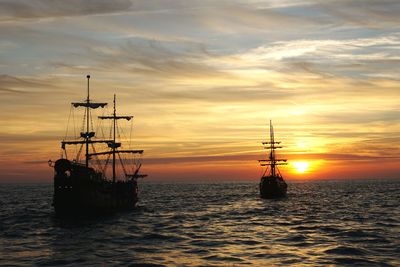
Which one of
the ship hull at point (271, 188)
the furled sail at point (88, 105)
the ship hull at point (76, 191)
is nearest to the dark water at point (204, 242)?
the ship hull at point (76, 191)

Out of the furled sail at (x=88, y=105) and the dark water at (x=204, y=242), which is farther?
the furled sail at (x=88, y=105)

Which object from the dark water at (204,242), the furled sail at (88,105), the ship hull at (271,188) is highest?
the furled sail at (88,105)

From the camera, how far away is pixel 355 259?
1222 inches

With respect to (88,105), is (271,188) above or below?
below

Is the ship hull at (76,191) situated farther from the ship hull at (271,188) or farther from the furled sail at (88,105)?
the ship hull at (271,188)

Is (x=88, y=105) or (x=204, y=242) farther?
(x=88, y=105)

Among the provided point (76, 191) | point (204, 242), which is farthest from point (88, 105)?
point (204, 242)

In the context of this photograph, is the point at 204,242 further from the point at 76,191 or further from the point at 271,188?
the point at 271,188

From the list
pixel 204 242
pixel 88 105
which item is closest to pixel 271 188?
pixel 88 105

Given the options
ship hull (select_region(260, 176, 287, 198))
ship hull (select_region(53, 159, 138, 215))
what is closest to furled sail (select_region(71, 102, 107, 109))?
ship hull (select_region(53, 159, 138, 215))

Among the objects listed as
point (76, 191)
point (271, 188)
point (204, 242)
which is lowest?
point (204, 242)

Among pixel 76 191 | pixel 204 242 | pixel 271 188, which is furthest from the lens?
pixel 271 188

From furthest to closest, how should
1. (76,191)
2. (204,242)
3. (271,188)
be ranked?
(271,188) < (76,191) < (204,242)

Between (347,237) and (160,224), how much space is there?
21178 mm
